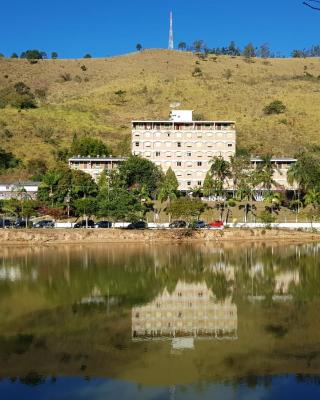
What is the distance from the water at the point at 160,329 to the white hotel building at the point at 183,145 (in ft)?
179

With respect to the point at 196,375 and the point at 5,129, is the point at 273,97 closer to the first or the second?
the point at 5,129

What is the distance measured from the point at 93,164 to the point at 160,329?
8454 centimetres

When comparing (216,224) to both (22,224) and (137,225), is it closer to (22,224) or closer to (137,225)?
(137,225)

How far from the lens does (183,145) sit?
11831 cm

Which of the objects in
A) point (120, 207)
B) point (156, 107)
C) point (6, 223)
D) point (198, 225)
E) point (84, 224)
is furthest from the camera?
point (156, 107)

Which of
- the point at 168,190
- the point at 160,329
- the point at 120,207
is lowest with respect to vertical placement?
the point at 160,329

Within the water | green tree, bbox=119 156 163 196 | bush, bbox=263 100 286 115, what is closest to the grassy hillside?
bush, bbox=263 100 286 115

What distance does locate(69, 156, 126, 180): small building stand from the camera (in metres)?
116

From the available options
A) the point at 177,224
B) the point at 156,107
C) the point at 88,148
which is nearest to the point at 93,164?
the point at 88,148

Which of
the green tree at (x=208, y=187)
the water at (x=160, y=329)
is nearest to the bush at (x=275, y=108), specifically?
the green tree at (x=208, y=187)

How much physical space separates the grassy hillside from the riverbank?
4740 centimetres

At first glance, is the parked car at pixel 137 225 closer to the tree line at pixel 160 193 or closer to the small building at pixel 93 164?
the tree line at pixel 160 193

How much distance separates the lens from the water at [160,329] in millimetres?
25344

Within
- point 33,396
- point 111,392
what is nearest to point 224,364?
point 111,392
